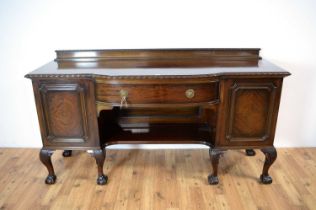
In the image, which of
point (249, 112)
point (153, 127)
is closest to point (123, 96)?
point (153, 127)

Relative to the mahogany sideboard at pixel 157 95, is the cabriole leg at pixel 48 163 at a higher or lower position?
lower

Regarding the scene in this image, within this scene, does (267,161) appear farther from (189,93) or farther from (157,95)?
(157,95)

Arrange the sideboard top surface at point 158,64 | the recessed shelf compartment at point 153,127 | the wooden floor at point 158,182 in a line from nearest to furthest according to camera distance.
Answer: the sideboard top surface at point 158,64, the wooden floor at point 158,182, the recessed shelf compartment at point 153,127

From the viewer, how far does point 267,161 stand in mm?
1655

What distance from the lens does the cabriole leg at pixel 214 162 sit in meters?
1.61

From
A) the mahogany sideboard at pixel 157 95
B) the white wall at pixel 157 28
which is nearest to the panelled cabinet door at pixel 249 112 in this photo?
the mahogany sideboard at pixel 157 95

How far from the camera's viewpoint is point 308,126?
208cm

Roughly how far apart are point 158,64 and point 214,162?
0.73 m

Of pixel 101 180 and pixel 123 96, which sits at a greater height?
pixel 123 96

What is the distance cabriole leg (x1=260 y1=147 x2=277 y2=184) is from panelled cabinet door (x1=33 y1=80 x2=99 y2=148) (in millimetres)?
1083

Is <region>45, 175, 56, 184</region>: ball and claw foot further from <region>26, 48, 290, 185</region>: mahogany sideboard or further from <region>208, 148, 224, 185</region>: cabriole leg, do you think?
<region>208, 148, 224, 185</region>: cabriole leg

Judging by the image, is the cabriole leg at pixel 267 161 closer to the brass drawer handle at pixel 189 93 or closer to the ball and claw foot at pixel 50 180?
the brass drawer handle at pixel 189 93

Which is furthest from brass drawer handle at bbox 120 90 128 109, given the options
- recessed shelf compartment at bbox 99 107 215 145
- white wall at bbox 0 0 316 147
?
white wall at bbox 0 0 316 147

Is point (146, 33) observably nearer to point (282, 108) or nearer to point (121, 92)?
point (121, 92)
